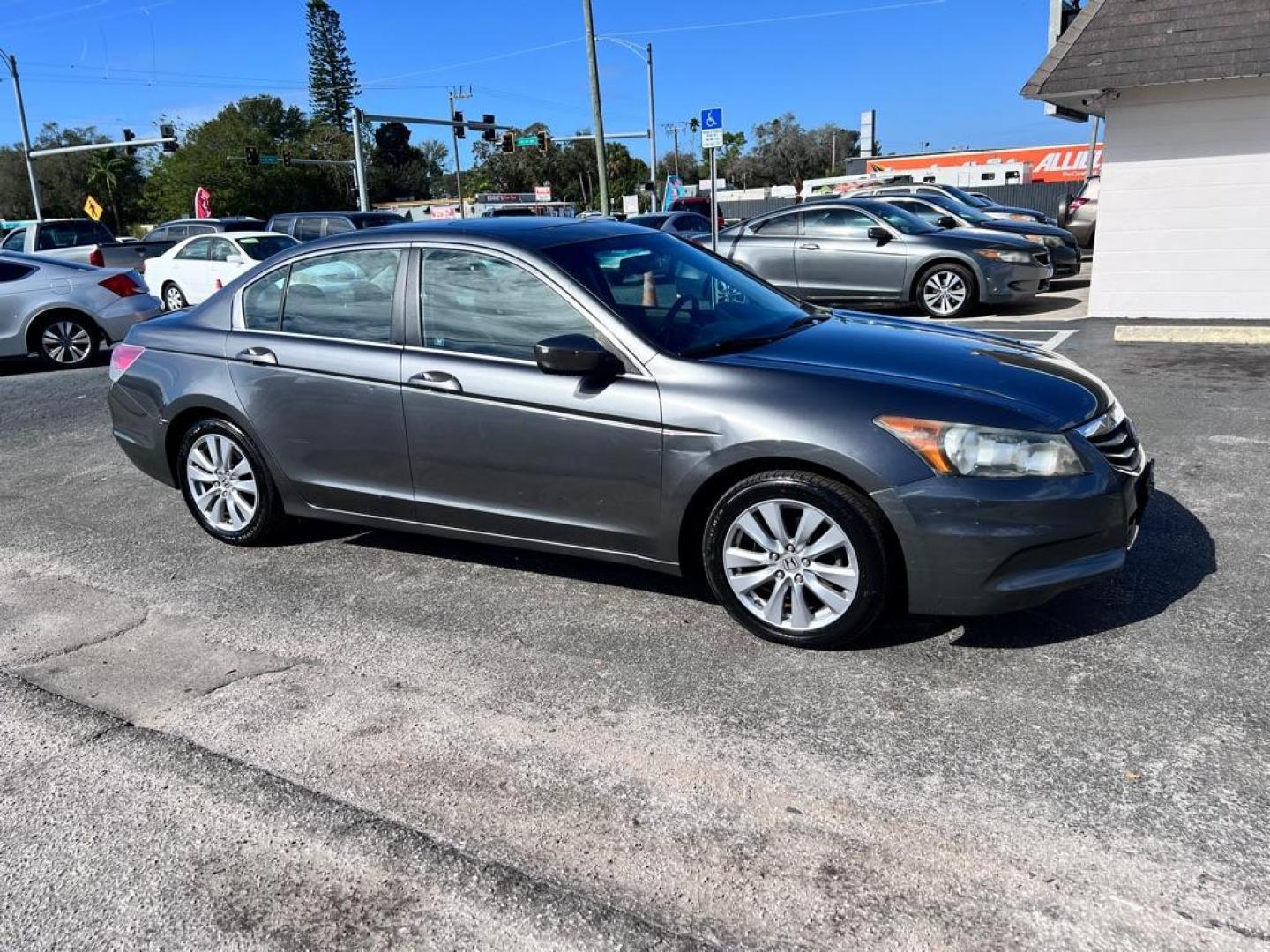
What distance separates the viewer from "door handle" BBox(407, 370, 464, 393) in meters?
4.31

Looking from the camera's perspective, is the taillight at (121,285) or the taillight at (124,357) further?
the taillight at (121,285)

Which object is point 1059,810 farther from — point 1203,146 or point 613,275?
point 1203,146

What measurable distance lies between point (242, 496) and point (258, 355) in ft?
2.49

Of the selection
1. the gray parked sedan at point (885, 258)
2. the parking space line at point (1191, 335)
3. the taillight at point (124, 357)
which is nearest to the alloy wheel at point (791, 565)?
the taillight at point (124, 357)

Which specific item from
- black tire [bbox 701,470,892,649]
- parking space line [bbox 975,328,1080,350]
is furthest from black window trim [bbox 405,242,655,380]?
parking space line [bbox 975,328,1080,350]

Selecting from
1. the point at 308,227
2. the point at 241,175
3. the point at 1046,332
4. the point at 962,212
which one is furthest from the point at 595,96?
the point at 241,175

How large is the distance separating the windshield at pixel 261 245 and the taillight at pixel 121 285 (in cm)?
340

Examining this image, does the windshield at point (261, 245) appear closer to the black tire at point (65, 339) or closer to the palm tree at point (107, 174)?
the black tire at point (65, 339)

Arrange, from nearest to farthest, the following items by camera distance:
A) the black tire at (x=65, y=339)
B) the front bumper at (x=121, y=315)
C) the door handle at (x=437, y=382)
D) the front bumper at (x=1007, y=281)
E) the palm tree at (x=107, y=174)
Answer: the door handle at (x=437, y=382) → the black tire at (x=65, y=339) → the front bumper at (x=121, y=315) → the front bumper at (x=1007, y=281) → the palm tree at (x=107, y=174)

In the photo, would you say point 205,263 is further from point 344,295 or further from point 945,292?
point 344,295

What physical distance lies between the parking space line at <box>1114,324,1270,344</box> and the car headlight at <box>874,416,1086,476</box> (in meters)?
7.53

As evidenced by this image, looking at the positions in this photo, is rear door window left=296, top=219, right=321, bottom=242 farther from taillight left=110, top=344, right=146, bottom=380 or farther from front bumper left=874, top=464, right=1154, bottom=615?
front bumper left=874, top=464, right=1154, bottom=615

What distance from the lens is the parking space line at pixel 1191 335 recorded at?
32.0 ft

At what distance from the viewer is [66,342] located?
11672 millimetres
